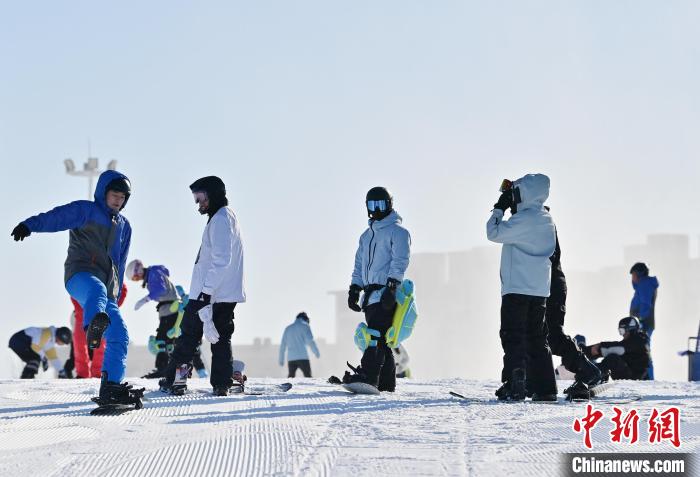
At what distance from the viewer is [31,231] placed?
707 centimetres

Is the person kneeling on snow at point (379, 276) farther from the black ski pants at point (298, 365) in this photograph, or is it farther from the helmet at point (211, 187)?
the black ski pants at point (298, 365)

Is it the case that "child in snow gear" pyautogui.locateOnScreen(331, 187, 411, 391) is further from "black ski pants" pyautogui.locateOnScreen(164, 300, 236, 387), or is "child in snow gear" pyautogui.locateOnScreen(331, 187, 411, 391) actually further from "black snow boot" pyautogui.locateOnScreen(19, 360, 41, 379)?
"black snow boot" pyautogui.locateOnScreen(19, 360, 41, 379)

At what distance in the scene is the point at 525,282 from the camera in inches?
331

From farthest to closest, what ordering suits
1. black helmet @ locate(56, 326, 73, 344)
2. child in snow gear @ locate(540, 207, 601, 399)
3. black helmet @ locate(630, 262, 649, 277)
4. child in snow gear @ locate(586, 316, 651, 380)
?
black helmet @ locate(630, 262, 649, 277) < black helmet @ locate(56, 326, 73, 344) < child in snow gear @ locate(586, 316, 651, 380) < child in snow gear @ locate(540, 207, 601, 399)

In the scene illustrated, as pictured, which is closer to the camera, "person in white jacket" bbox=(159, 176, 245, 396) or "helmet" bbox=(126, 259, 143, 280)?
"person in white jacket" bbox=(159, 176, 245, 396)

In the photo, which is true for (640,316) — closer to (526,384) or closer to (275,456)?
(526,384)

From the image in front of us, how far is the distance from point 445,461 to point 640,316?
36.6 ft

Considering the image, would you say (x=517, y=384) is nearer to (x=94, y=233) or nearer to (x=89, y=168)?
(x=94, y=233)

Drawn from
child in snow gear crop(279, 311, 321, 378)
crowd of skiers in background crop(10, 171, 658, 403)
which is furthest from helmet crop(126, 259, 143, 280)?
child in snow gear crop(279, 311, 321, 378)

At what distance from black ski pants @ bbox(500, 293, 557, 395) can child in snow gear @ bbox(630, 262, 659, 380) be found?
733 centimetres

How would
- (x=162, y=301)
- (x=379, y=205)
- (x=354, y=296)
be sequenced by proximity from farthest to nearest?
(x=162, y=301), (x=354, y=296), (x=379, y=205)

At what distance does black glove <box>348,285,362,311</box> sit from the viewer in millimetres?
9695

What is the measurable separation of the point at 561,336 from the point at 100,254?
3991 mm

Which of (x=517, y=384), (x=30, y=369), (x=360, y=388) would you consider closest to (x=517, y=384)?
(x=517, y=384)
